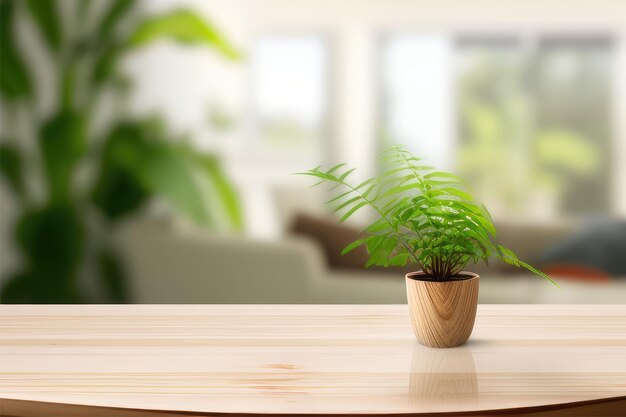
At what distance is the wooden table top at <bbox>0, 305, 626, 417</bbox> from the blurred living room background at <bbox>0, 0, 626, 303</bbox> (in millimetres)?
1591

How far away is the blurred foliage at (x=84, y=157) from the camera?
3.20 metres

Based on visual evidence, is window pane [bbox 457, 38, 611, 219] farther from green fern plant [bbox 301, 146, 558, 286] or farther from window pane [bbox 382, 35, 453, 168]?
green fern plant [bbox 301, 146, 558, 286]

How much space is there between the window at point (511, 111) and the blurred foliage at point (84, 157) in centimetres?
388

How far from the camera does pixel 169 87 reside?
13.6 feet

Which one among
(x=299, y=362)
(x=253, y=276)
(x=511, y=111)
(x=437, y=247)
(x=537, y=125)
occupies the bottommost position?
(x=253, y=276)

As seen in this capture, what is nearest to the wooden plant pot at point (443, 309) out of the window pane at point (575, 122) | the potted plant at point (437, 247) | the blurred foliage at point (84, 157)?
the potted plant at point (437, 247)

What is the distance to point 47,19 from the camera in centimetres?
327

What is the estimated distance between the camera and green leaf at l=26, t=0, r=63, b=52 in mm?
3258

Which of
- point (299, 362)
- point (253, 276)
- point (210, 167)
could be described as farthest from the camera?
point (210, 167)

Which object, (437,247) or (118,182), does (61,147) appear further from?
(437,247)

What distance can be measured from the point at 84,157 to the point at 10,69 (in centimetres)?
46

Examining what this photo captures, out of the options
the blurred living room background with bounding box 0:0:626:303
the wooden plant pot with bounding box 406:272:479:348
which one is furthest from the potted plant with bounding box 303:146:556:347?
the blurred living room background with bounding box 0:0:626:303

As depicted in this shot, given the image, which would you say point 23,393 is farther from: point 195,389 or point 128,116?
point 128,116

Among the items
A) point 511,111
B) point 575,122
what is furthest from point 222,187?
point 575,122
